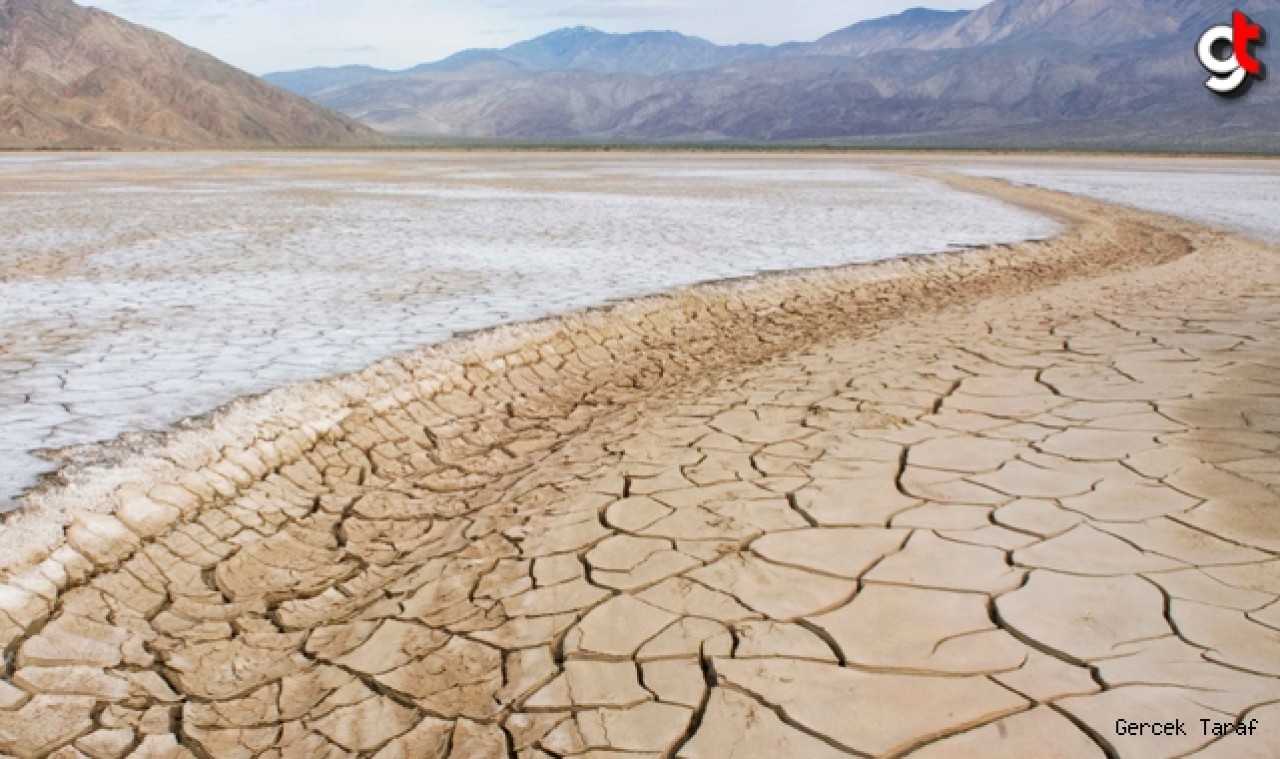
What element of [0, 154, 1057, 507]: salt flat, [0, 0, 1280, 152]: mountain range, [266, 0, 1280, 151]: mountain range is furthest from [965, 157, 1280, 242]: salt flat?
[266, 0, 1280, 151]: mountain range

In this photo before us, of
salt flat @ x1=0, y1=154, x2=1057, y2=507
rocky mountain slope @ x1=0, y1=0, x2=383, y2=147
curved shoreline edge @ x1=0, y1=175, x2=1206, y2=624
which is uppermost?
rocky mountain slope @ x1=0, y1=0, x2=383, y2=147

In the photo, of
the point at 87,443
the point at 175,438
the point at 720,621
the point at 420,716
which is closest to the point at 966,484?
the point at 720,621

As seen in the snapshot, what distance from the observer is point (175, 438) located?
342cm

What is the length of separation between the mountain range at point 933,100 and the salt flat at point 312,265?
65.3m

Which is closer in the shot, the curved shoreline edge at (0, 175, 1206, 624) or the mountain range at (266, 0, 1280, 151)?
the curved shoreline edge at (0, 175, 1206, 624)

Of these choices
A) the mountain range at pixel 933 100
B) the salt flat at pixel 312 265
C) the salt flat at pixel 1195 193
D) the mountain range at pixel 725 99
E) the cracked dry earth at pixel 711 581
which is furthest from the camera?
A: the mountain range at pixel 933 100

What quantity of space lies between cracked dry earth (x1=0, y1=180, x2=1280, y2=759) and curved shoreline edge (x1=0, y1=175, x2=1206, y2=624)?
21mm

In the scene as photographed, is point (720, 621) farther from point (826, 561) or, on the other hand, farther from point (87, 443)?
point (87, 443)

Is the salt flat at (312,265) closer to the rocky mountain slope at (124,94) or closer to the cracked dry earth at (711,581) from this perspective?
the cracked dry earth at (711,581)

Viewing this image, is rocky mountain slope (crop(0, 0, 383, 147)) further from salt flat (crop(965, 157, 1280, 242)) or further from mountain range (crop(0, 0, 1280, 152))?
salt flat (crop(965, 157, 1280, 242))

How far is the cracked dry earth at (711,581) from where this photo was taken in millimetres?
1954

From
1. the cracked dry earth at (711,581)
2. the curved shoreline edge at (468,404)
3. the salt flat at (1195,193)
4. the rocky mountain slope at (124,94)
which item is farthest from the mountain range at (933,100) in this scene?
the cracked dry earth at (711,581)

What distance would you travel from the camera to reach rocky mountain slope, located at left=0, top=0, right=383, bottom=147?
62388mm

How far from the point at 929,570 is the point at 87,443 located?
264cm
